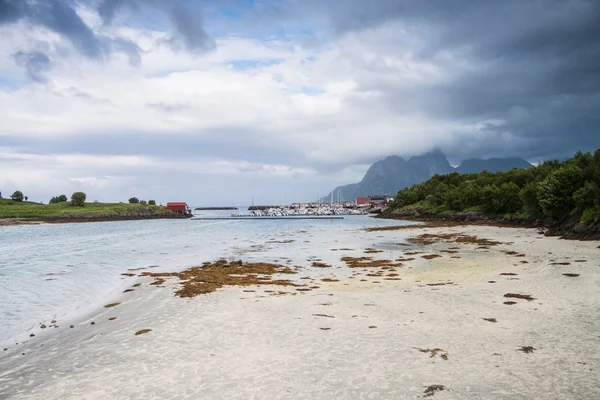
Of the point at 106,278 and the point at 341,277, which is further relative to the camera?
the point at 106,278

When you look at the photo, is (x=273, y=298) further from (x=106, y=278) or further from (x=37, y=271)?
(x=37, y=271)

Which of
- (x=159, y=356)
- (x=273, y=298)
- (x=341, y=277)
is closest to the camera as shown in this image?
(x=159, y=356)

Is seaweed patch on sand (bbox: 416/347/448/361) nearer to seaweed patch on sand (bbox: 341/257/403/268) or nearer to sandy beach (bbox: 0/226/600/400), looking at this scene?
sandy beach (bbox: 0/226/600/400)

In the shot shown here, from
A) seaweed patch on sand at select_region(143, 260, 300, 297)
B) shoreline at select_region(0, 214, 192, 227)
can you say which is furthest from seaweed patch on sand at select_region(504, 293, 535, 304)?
shoreline at select_region(0, 214, 192, 227)

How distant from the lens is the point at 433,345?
10109 millimetres

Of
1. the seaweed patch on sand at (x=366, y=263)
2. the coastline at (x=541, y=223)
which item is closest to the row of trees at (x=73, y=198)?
the coastline at (x=541, y=223)

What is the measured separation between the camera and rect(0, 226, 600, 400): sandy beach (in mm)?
7906

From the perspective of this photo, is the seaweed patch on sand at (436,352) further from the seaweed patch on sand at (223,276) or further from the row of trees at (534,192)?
the row of trees at (534,192)

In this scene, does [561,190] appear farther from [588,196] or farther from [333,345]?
[333,345]

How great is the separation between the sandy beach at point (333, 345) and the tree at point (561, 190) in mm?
33736

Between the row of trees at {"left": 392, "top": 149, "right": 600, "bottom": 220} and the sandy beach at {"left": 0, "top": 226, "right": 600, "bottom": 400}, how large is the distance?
30089 millimetres

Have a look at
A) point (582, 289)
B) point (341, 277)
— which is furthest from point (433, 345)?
point (341, 277)

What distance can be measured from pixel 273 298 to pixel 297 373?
842 centimetres

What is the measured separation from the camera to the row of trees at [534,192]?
42312 millimetres
